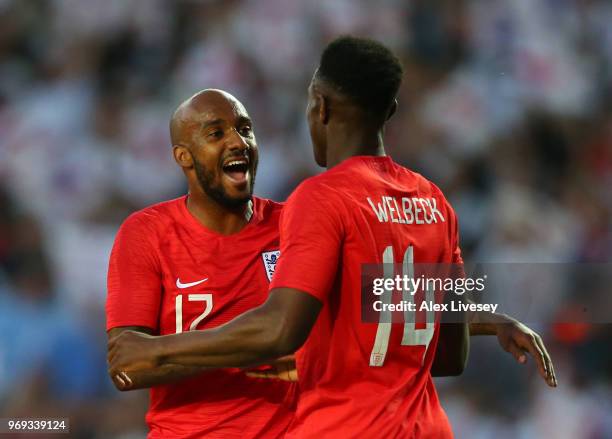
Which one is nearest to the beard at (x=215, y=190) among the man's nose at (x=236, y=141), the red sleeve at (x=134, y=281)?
the man's nose at (x=236, y=141)

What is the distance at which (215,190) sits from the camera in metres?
3.54

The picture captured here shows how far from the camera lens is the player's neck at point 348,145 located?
265 cm

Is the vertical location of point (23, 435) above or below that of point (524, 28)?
below

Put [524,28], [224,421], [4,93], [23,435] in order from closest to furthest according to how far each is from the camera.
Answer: [224,421]
[23,435]
[4,93]
[524,28]

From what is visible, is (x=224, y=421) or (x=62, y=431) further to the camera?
(x=62, y=431)

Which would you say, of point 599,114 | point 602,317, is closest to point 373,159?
point 602,317

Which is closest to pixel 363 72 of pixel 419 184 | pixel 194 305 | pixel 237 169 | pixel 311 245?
pixel 419 184

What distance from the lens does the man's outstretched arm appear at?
2.34 m

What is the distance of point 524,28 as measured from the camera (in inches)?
264

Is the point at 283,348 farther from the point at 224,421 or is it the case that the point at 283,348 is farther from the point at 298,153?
the point at 298,153

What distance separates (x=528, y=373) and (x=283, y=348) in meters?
3.72

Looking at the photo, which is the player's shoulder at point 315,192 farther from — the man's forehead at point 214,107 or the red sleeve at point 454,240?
the man's forehead at point 214,107

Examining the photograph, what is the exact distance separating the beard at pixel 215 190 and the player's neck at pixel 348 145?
0.91 m

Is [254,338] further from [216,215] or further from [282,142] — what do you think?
[282,142]
